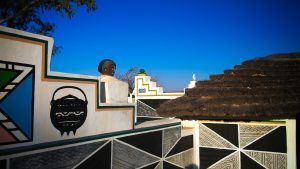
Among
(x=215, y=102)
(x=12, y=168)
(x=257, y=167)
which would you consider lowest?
(x=257, y=167)

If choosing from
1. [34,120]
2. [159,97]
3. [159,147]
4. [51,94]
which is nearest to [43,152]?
[34,120]

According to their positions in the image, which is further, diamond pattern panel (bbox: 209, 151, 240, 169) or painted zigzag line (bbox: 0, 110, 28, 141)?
diamond pattern panel (bbox: 209, 151, 240, 169)

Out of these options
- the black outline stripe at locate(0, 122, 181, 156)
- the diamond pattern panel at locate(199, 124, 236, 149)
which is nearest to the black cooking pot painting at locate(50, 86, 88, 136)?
the black outline stripe at locate(0, 122, 181, 156)

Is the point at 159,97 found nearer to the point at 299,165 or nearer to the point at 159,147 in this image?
the point at 159,147

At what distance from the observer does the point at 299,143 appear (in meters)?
3.49

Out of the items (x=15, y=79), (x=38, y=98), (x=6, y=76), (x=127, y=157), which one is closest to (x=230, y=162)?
(x=127, y=157)

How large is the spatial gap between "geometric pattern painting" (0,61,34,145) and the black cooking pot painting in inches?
17.8

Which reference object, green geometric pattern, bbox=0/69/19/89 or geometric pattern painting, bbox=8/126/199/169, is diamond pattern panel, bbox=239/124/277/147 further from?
green geometric pattern, bbox=0/69/19/89

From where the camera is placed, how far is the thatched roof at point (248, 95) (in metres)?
3.21

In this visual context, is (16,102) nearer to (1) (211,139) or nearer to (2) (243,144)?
(1) (211,139)

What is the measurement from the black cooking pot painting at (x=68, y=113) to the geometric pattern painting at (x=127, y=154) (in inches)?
15.1

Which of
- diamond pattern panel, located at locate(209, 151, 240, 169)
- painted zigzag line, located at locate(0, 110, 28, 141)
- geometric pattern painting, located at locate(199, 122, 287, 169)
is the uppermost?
painted zigzag line, located at locate(0, 110, 28, 141)

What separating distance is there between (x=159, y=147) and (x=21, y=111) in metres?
4.10

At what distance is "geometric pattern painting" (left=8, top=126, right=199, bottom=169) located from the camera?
410 cm
